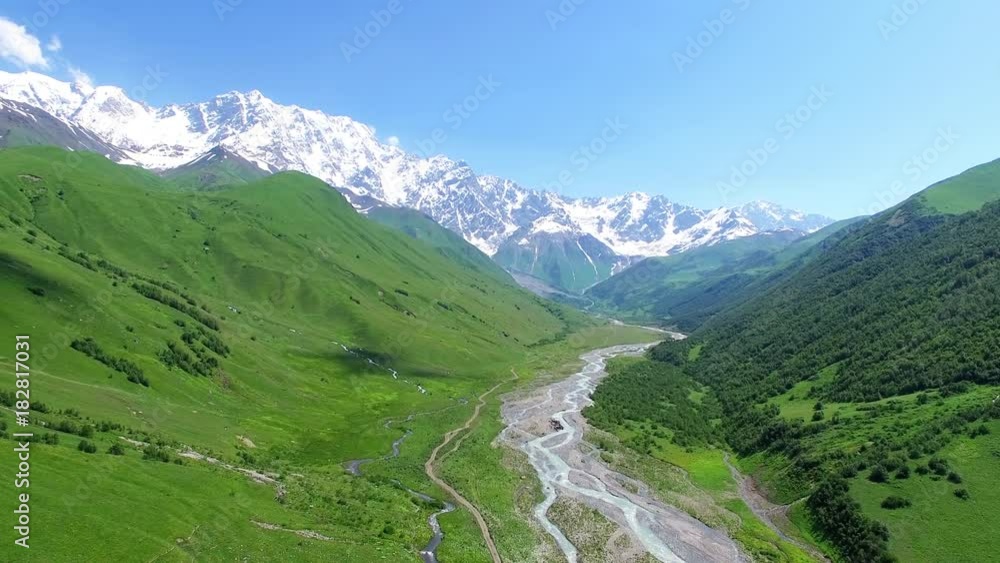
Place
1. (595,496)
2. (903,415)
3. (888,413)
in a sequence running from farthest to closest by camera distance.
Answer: (888,413) → (903,415) → (595,496)

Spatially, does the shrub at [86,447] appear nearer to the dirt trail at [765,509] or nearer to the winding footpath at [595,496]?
the winding footpath at [595,496]

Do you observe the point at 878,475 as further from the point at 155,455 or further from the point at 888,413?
the point at 155,455

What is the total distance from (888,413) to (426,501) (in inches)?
3371

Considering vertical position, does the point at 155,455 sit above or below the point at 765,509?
above

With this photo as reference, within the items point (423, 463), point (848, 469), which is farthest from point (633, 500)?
point (423, 463)

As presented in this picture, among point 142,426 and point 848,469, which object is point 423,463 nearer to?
point 142,426

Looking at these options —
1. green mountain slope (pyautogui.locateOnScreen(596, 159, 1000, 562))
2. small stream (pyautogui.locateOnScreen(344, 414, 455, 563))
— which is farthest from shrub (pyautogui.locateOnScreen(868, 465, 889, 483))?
small stream (pyautogui.locateOnScreen(344, 414, 455, 563))

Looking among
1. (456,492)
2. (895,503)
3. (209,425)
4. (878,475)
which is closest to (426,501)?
(456,492)

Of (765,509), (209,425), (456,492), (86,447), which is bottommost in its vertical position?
(765,509)

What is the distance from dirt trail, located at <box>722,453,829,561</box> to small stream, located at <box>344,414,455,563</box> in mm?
46761

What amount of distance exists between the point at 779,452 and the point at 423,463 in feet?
223

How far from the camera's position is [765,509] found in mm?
88750

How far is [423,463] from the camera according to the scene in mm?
105250

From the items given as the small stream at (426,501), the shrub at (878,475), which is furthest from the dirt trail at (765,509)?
the small stream at (426,501)
